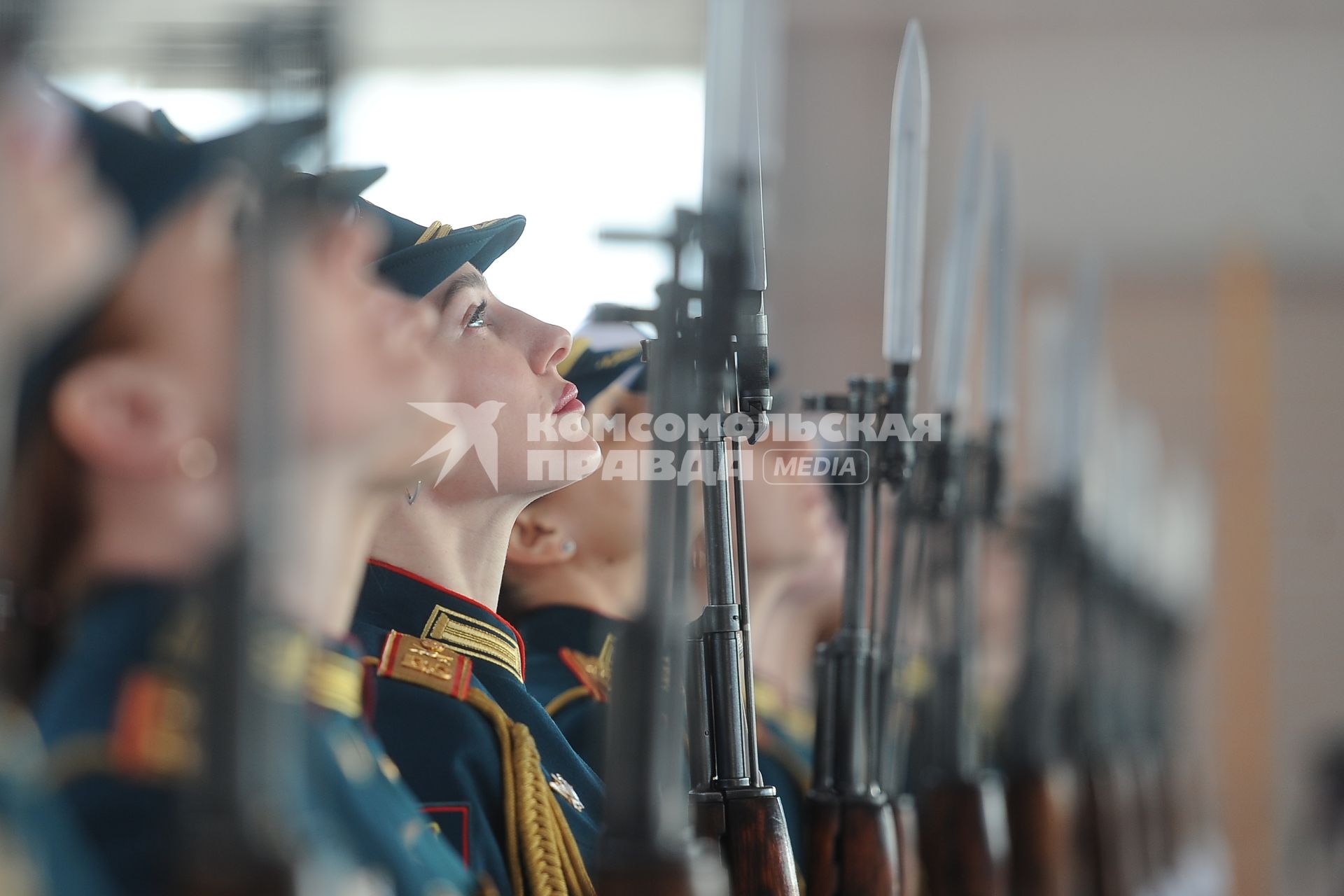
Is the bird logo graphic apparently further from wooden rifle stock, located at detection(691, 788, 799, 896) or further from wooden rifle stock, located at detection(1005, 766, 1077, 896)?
wooden rifle stock, located at detection(1005, 766, 1077, 896)

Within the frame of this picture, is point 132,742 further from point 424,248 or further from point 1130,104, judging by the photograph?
point 1130,104

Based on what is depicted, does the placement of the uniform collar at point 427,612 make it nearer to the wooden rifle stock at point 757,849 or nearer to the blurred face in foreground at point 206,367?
the wooden rifle stock at point 757,849

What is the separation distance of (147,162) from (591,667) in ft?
1.86

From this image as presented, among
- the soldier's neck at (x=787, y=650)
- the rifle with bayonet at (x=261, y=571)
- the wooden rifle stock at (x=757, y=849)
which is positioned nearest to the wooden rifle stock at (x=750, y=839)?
the wooden rifle stock at (x=757, y=849)

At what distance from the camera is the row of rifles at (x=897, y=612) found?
2.13 feet

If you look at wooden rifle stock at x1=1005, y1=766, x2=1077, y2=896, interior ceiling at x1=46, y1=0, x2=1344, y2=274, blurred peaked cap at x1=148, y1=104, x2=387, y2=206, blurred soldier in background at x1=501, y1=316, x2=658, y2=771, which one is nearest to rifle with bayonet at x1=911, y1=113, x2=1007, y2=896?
wooden rifle stock at x1=1005, y1=766, x2=1077, y2=896

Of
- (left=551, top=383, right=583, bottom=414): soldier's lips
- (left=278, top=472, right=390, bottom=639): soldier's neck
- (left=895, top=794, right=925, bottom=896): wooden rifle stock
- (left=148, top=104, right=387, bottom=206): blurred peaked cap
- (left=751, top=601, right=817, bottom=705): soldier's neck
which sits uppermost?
(left=148, top=104, right=387, bottom=206): blurred peaked cap

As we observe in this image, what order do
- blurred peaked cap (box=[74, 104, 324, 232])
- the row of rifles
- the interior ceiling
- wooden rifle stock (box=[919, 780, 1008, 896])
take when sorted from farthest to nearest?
the interior ceiling → wooden rifle stock (box=[919, 780, 1008, 896]) → the row of rifles → blurred peaked cap (box=[74, 104, 324, 232])

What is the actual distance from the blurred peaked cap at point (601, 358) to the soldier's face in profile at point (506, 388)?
160mm

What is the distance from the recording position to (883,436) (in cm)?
95

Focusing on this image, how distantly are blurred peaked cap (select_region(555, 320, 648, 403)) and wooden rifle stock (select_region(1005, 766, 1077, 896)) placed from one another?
576 mm

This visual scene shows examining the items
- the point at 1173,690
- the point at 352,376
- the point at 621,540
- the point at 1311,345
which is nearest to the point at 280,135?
the point at 352,376

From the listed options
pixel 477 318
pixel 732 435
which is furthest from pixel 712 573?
pixel 477 318

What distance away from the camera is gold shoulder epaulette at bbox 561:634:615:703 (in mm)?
966
